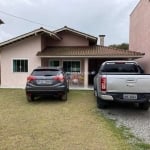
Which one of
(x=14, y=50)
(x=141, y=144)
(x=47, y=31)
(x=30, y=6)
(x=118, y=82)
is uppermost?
(x=30, y=6)

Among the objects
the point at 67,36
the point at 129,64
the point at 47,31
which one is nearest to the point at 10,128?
the point at 129,64

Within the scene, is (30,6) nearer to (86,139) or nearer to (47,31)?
(47,31)

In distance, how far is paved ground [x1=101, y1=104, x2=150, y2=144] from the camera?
25.0 ft

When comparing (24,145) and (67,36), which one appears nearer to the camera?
(24,145)

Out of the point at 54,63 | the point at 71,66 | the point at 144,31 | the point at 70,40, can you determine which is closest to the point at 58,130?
the point at 71,66

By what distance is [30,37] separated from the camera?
21.0 metres

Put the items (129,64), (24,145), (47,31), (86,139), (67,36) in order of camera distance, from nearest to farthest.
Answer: (24,145) → (86,139) → (129,64) → (47,31) → (67,36)

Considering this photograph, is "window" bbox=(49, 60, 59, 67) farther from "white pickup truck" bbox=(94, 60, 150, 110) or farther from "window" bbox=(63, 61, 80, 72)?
"white pickup truck" bbox=(94, 60, 150, 110)

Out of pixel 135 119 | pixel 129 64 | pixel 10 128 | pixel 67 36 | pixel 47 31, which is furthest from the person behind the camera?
pixel 67 36

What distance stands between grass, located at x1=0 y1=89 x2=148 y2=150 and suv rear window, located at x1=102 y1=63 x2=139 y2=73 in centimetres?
214

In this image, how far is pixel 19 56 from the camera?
2108 cm

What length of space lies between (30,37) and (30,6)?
18.9 ft

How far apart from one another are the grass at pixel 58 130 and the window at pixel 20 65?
32.6 ft

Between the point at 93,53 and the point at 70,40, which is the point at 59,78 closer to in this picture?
the point at 93,53
